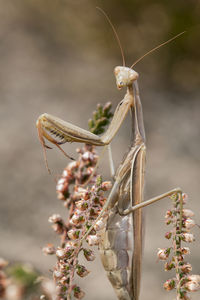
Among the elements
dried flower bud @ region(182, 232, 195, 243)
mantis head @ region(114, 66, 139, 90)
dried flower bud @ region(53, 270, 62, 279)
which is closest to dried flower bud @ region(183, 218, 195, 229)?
dried flower bud @ region(182, 232, 195, 243)

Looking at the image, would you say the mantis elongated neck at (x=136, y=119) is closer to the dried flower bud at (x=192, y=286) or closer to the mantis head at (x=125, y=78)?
the mantis head at (x=125, y=78)

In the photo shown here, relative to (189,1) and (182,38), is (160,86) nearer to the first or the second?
(182,38)

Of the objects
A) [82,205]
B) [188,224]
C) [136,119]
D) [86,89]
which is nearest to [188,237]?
[188,224]

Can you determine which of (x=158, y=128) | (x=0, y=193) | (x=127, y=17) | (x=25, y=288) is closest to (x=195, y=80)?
(x=158, y=128)

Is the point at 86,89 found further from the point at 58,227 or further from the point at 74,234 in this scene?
the point at 74,234

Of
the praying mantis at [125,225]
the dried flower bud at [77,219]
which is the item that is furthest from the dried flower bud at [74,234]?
the praying mantis at [125,225]

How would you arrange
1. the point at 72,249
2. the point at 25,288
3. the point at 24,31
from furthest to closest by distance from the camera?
the point at 24,31
the point at 72,249
the point at 25,288

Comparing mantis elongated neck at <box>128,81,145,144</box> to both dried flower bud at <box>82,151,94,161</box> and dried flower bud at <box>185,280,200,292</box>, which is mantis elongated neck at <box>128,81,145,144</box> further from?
dried flower bud at <box>185,280,200,292</box>

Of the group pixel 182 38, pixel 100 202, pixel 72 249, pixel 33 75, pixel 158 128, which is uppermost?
pixel 182 38
